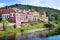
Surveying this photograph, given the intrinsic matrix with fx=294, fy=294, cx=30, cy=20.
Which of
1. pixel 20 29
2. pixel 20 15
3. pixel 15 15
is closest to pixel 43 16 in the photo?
pixel 20 15

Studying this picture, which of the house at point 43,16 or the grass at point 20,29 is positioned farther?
the house at point 43,16

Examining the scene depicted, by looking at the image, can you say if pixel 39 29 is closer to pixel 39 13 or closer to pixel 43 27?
pixel 43 27

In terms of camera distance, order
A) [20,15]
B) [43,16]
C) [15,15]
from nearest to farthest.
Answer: [15,15]
[20,15]
[43,16]

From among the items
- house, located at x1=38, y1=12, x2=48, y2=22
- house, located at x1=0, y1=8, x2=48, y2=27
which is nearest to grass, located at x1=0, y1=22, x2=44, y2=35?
house, located at x1=0, y1=8, x2=48, y2=27

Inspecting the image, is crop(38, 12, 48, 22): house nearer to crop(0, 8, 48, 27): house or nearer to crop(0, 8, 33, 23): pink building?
crop(0, 8, 48, 27): house

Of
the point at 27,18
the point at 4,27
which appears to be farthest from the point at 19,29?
the point at 27,18

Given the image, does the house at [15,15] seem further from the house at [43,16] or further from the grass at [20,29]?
the house at [43,16]

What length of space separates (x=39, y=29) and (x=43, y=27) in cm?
53

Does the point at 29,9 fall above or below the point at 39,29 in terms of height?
above

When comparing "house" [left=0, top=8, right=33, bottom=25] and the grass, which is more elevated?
"house" [left=0, top=8, right=33, bottom=25]

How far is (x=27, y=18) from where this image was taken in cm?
1207

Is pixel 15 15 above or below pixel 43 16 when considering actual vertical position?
above

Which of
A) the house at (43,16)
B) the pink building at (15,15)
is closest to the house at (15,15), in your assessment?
the pink building at (15,15)

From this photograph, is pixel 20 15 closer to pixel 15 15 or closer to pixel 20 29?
pixel 15 15
